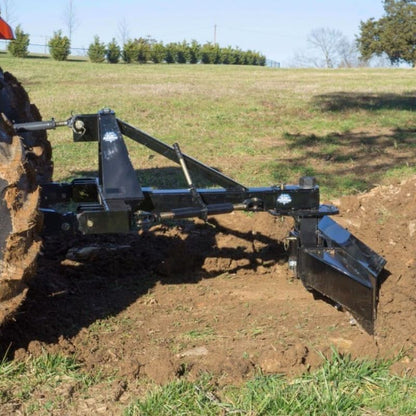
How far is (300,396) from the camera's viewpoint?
3.85m

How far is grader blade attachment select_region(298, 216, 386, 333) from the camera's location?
4.71 meters

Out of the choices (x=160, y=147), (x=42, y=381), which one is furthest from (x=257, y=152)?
(x=42, y=381)

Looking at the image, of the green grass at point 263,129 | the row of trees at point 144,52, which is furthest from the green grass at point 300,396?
the row of trees at point 144,52

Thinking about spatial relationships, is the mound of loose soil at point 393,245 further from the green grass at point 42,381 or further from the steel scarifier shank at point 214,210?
the green grass at point 42,381

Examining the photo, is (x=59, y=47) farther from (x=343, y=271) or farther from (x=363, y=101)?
(x=343, y=271)

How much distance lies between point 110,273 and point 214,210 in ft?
4.95

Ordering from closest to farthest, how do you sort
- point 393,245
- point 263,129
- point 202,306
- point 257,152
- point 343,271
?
point 343,271
point 202,306
point 393,245
point 257,152
point 263,129

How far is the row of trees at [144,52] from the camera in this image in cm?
4403

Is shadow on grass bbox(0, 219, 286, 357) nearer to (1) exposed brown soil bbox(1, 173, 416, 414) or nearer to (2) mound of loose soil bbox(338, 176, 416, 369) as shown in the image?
(1) exposed brown soil bbox(1, 173, 416, 414)

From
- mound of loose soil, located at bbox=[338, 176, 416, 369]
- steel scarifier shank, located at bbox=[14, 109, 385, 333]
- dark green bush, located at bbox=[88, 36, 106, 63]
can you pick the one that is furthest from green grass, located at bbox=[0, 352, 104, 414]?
dark green bush, located at bbox=[88, 36, 106, 63]

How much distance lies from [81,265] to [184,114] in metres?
9.60

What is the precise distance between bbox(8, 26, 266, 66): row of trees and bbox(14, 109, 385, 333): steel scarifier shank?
3763 centimetres

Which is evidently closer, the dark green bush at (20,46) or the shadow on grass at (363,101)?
the shadow on grass at (363,101)

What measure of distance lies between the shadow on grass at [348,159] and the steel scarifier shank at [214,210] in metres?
3.46
